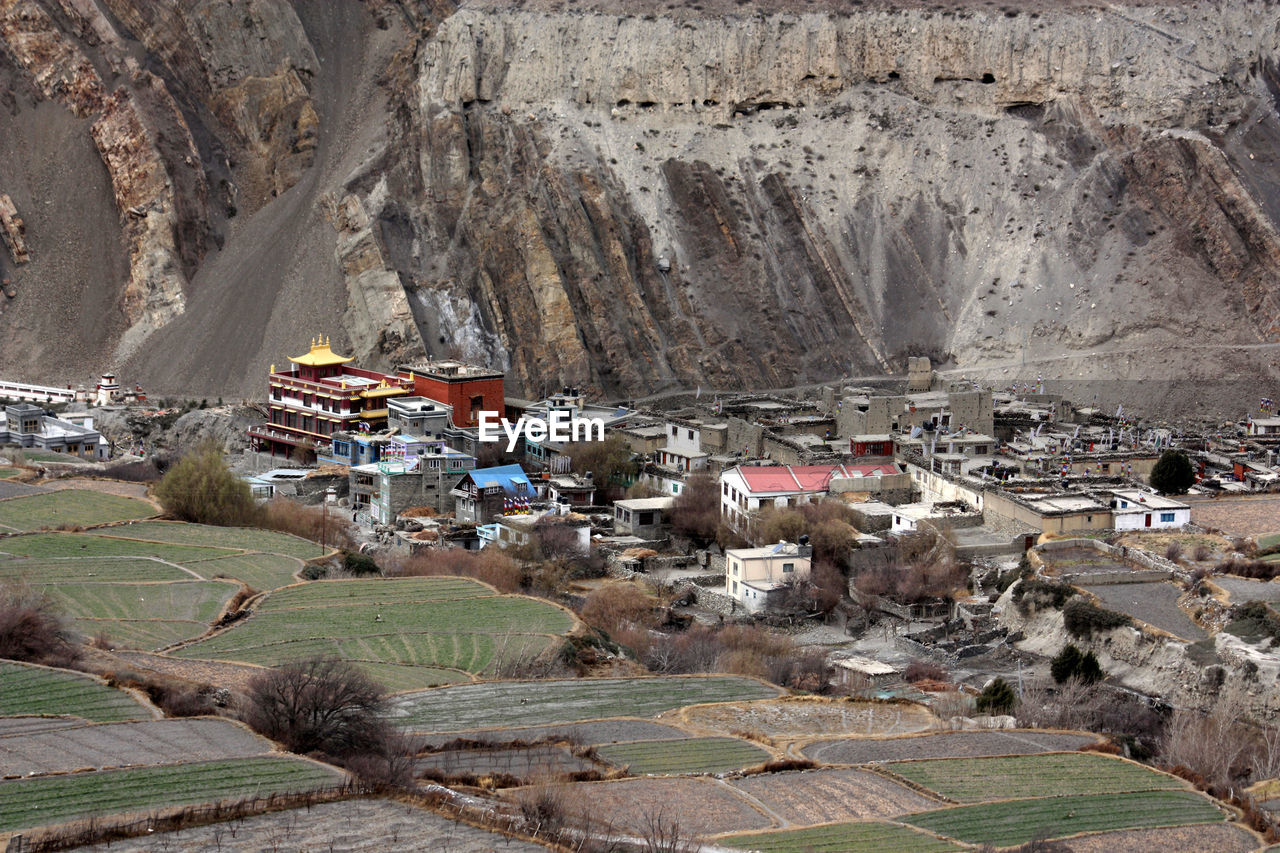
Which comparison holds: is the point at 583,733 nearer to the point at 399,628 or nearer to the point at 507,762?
the point at 507,762

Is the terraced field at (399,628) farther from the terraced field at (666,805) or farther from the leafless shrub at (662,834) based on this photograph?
the leafless shrub at (662,834)

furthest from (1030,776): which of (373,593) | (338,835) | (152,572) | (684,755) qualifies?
(152,572)

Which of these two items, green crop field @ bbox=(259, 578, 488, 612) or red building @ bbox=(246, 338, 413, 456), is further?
red building @ bbox=(246, 338, 413, 456)

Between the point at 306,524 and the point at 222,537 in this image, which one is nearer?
the point at 222,537

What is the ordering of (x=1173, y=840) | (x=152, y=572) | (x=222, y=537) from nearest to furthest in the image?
(x=1173, y=840) < (x=152, y=572) < (x=222, y=537)

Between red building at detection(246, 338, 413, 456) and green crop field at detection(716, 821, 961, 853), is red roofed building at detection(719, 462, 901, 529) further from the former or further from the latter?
green crop field at detection(716, 821, 961, 853)

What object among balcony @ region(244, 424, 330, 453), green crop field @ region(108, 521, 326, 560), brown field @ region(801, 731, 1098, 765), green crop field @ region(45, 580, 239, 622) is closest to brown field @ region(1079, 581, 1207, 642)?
brown field @ region(801, 731, 1098, 765)
